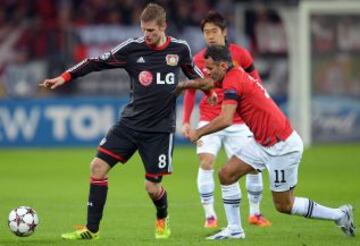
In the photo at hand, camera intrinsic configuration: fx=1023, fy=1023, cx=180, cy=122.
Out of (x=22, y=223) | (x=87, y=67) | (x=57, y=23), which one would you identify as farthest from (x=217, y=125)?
(x=57, y=23)

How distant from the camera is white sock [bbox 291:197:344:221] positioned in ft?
34.3

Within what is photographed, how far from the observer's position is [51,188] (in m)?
17.2

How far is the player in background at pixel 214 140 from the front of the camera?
39.9ft

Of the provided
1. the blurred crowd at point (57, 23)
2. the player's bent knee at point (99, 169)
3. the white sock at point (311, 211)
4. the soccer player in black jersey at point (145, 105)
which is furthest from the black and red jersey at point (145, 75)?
the blurred crowd at point (57, 23)

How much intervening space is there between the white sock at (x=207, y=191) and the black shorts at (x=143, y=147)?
1.57m

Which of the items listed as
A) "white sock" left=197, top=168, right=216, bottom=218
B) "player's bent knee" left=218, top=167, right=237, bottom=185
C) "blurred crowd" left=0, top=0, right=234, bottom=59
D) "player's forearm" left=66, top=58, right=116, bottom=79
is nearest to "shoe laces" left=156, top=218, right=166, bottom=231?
"player's bent knee" left=218, top=167, right=237, bottom=185

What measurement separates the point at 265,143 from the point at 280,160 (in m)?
0.23

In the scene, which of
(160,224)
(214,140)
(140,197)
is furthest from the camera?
(140,197)

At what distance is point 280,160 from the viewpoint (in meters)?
10.5

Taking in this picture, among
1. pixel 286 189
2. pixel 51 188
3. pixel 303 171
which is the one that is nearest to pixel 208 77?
pixel 286 189

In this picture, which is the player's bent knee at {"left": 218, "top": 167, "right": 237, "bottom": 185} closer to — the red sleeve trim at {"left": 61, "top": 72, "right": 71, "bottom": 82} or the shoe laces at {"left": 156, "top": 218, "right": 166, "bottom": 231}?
the shoe laces at {"left": 156, "top": 218, "right": 166, "bottom": 231}

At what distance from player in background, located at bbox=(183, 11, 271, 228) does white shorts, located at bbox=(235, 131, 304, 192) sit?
1219 millimetres

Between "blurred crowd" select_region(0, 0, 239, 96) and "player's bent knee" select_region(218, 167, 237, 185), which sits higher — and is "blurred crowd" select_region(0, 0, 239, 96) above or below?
above

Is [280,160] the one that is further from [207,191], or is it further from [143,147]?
[207,191]
